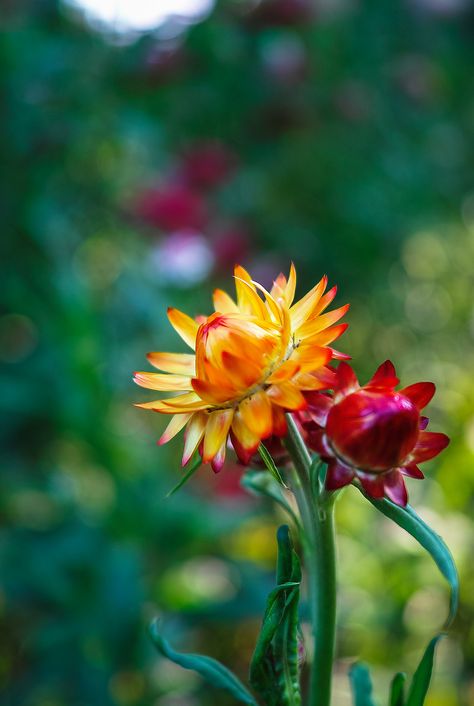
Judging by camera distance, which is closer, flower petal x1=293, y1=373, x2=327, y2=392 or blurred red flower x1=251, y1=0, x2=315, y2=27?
flower petal x1=293, y1=373, x2=327, y2=392

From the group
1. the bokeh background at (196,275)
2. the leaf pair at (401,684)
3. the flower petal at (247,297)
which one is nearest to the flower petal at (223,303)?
the flower petal at (247,297)

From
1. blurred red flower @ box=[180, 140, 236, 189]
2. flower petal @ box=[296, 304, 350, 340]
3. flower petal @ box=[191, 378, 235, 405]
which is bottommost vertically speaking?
flower petal @ box=[191, 378, 235, 405]

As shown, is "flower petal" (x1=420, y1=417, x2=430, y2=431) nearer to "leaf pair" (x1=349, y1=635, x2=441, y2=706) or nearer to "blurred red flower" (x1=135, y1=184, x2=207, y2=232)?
"leaf pair" (x1=349, y1=635, x2=441, y2=706)

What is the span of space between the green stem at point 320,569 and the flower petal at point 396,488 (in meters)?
0.03

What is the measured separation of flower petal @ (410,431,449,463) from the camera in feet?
1.34

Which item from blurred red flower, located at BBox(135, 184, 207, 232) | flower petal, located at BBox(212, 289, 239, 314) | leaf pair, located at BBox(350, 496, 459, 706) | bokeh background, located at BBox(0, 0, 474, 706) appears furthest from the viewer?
blurred red flower, located at BBox(135, 184, 207, 232)

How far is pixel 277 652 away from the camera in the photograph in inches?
17.8

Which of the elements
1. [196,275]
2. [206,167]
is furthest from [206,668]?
[206,167]

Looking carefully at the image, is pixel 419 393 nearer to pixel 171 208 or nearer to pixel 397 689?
pixel 397 689

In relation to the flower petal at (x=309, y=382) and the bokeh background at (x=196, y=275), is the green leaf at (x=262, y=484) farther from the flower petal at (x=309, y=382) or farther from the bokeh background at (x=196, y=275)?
the bokeh background at (x=196, y=275)

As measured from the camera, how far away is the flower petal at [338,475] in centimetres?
40

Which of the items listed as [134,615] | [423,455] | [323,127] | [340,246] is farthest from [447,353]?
[423,455]

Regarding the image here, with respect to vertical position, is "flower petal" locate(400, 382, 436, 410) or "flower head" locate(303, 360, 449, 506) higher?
"flower petal" locate(400, 382, 436, 410)

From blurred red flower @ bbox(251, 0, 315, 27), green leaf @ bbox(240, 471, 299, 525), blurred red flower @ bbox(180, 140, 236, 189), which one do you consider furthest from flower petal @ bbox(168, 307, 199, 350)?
blurred red flower @ bbox(251, 0, 315, 27)
